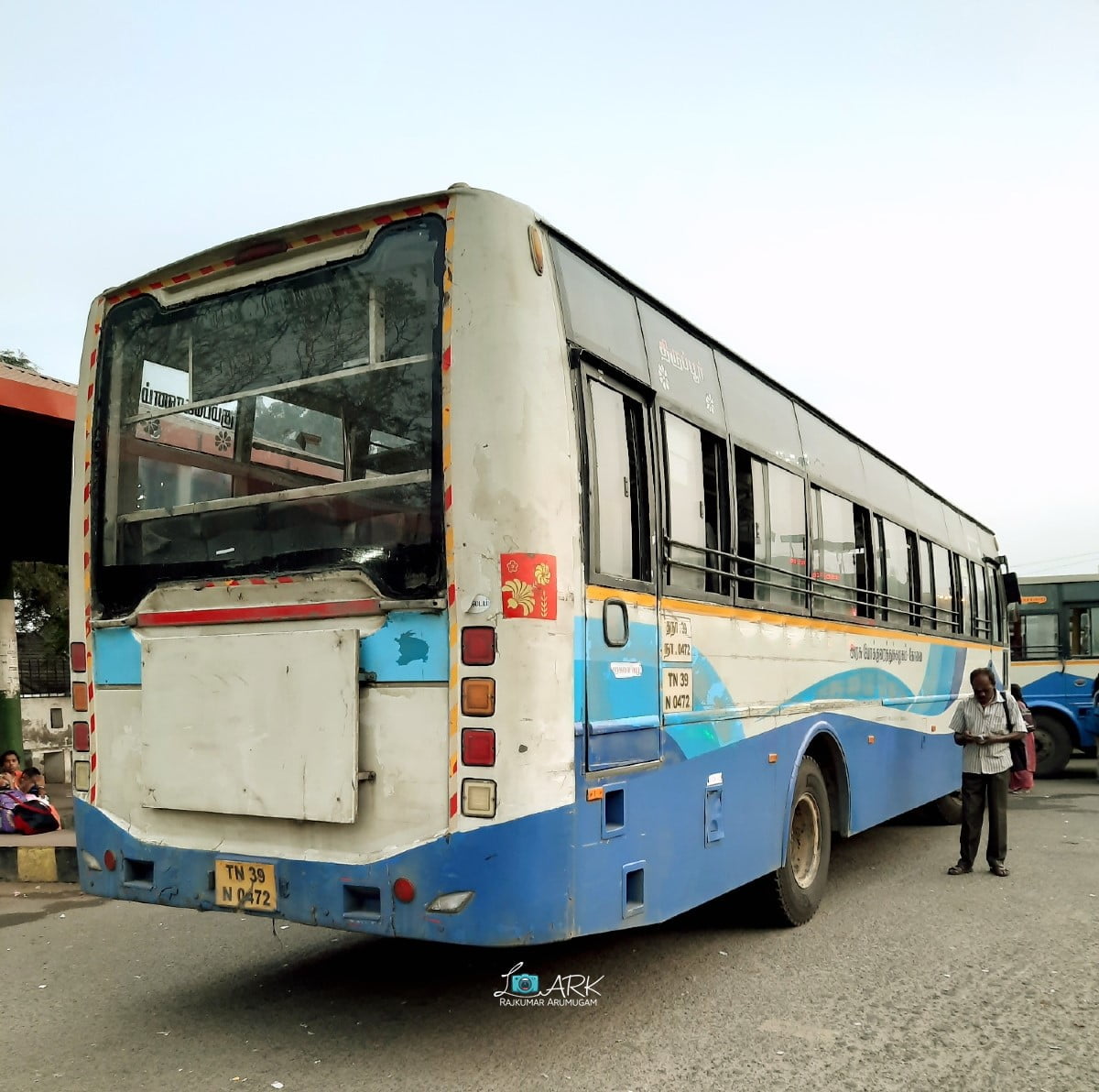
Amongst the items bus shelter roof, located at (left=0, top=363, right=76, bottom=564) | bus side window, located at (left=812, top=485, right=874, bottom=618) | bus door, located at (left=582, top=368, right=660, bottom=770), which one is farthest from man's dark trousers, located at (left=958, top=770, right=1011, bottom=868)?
bus shelter roof, located at (left=0, top=363, right=76, bottom=564)

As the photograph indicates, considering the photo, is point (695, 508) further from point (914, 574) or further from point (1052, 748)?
point (1052, 748)

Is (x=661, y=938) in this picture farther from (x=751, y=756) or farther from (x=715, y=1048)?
(x=715, y=1048)

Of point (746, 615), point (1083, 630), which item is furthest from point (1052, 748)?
point (746, 615)

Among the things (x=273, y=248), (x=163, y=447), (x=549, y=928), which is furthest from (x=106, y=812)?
(x=273, y=248)

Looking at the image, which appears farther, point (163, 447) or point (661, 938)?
point (661, 938)

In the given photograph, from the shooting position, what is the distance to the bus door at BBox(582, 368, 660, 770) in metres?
4.63

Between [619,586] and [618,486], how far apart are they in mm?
456

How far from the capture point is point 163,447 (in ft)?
17.6

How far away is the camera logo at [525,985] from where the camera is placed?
536 cm

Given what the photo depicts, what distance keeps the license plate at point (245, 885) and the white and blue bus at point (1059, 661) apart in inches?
585

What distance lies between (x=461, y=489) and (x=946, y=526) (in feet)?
27.9

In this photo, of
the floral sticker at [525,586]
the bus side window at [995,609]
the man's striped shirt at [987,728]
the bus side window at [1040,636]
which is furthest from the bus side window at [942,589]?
the floral sticker at [525,586]

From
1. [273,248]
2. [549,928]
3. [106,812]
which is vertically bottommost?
[549,928]

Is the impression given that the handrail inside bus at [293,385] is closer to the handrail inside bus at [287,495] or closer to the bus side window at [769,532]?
the handrail inside bus at [287,495]
